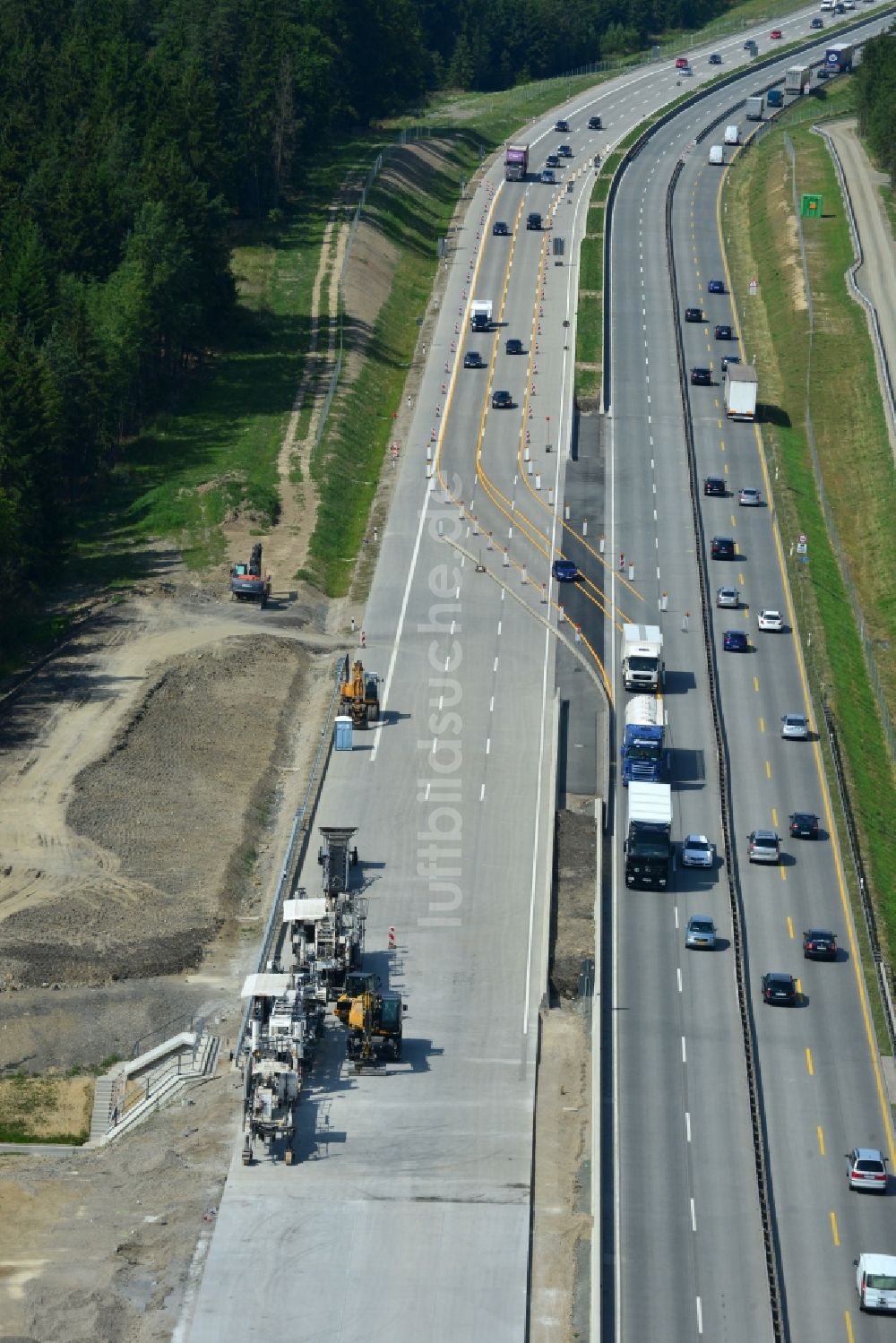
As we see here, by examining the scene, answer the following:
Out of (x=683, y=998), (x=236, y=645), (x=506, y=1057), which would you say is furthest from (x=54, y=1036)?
(x=236, y=645)

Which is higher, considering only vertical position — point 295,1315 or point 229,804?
point 229,804

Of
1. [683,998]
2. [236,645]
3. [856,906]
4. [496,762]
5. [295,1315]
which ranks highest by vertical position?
[236,645]

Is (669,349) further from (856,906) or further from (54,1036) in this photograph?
(54,1036)

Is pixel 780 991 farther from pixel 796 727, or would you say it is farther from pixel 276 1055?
pixel 796 727

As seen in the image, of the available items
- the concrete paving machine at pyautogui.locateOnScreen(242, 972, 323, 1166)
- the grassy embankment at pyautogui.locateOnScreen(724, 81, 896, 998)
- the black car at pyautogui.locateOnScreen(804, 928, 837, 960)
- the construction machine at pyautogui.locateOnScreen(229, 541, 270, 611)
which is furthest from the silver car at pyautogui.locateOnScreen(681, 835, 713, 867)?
the construction machine at pyautogui.locateOnScreen(229, 541, 270, 611)

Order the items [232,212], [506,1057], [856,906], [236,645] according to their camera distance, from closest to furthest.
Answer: [506,1057] → [856,906] → [236,645] → [232,212]

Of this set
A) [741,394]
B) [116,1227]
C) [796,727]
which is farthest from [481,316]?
[116,1227]

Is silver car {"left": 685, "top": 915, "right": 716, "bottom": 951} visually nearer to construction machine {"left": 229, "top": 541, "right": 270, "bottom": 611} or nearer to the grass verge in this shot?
the grass verge
